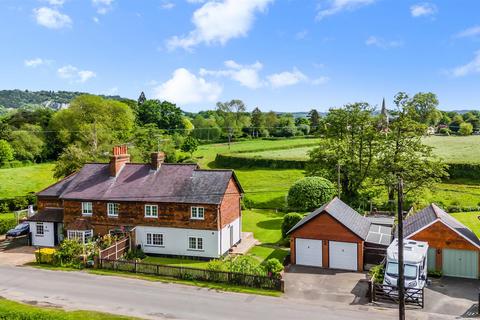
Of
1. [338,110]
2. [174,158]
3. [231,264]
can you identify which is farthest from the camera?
[174,158]

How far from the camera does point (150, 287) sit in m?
27.2

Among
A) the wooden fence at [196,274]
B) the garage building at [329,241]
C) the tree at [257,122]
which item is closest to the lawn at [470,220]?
the garage building at [329,241]

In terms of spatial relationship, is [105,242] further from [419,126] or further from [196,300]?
[419,126]

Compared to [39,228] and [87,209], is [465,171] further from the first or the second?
[39,228]

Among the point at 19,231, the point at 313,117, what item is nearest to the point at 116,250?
the point at 19,231

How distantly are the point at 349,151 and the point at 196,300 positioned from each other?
32.6 m

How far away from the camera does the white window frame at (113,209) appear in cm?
3616

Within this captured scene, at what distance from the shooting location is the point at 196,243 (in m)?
34.2

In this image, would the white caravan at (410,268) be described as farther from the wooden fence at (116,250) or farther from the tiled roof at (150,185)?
the wooden fence at (116,250)

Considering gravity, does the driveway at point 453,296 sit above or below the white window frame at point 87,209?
below

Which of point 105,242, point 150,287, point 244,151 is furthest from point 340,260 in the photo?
point 244,151

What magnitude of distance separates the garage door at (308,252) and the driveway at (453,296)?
7.83 meters

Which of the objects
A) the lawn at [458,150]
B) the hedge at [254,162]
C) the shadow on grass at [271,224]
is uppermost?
the lawn at [458,150]

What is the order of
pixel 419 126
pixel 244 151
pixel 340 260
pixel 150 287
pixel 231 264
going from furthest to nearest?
1. pixel 244 151
2. pixel 419 126
3. pixel 340 260
4. pixel 231 264
5. pixel 150 287
